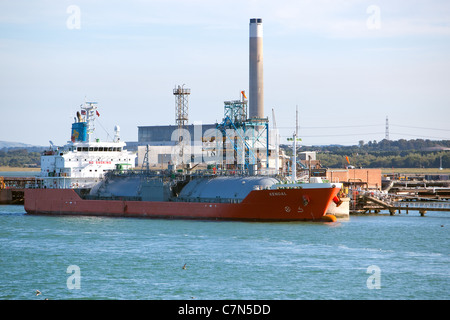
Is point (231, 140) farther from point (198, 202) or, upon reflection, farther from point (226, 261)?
point (226, 261)

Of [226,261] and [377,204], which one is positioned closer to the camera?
[226,261]

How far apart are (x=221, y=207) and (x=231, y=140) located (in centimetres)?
1736

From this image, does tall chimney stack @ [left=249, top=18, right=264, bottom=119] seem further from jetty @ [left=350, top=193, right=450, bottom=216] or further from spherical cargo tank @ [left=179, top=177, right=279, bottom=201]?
spherical cargo tank @ [left=179, top=177, right=279, bottom=201]

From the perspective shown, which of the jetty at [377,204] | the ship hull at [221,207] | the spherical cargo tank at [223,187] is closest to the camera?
the ship hull at [221,207]

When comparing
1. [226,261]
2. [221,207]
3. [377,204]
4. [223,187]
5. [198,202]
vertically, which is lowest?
[226,261]

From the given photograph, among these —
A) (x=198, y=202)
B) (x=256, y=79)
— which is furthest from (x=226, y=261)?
(x=256, y=79)

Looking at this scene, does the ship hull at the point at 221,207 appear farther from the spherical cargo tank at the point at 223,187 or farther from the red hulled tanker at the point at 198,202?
the spherical cargo tank at the point at 223,187

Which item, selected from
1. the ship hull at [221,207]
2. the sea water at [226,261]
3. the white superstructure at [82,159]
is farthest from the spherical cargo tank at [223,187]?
the white superstructure at [82,159]

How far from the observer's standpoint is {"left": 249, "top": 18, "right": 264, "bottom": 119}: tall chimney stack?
100062mm

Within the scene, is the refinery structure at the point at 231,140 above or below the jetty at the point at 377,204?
above

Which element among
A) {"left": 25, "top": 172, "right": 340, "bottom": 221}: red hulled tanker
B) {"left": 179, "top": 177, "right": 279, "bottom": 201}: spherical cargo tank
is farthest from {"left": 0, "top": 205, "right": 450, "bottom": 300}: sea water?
{"left": 179, "top": 177, "right": 279, "bottom": 201}: spherical cargo tank

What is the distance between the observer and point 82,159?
6419cm

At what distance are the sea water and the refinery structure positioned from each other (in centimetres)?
1113

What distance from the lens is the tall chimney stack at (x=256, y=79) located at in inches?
3939
